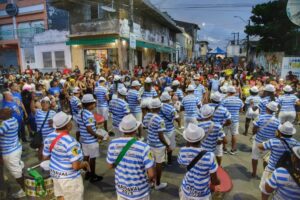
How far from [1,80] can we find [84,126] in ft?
38.8

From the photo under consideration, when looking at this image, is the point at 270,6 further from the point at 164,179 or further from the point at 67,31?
the point at 164,179

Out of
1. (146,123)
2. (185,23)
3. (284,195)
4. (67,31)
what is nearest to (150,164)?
(284,195)

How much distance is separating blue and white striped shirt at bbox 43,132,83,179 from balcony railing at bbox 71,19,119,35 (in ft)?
51.8

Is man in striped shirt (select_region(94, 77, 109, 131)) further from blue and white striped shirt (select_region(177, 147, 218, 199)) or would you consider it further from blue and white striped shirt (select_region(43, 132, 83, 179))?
blue and white striped shirt (select_region(177, 147, 218, 199))

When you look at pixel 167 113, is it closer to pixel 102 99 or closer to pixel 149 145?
pixel 149 145

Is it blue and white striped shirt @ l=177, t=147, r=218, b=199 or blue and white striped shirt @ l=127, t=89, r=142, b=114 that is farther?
blue and white striped shirt @ l=127, t=89, r=142, b=114

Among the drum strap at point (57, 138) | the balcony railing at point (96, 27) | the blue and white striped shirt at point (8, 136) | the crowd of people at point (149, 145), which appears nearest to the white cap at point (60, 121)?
the crowd of people at point (149, 145)

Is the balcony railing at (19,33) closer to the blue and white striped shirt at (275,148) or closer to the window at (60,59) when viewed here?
the window at (60,59)

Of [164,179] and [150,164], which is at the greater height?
[150,164]

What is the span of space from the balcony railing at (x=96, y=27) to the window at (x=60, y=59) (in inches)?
98.6

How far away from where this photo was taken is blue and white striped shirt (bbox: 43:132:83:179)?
360cm

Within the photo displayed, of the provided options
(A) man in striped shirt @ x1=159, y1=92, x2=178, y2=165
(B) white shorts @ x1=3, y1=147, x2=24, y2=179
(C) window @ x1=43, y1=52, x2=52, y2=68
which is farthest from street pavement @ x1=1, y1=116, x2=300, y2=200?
(C) window @ x1=43, y1=52, x2=52, y2=68

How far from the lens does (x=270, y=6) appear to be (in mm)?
21375

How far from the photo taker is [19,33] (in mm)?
26344
